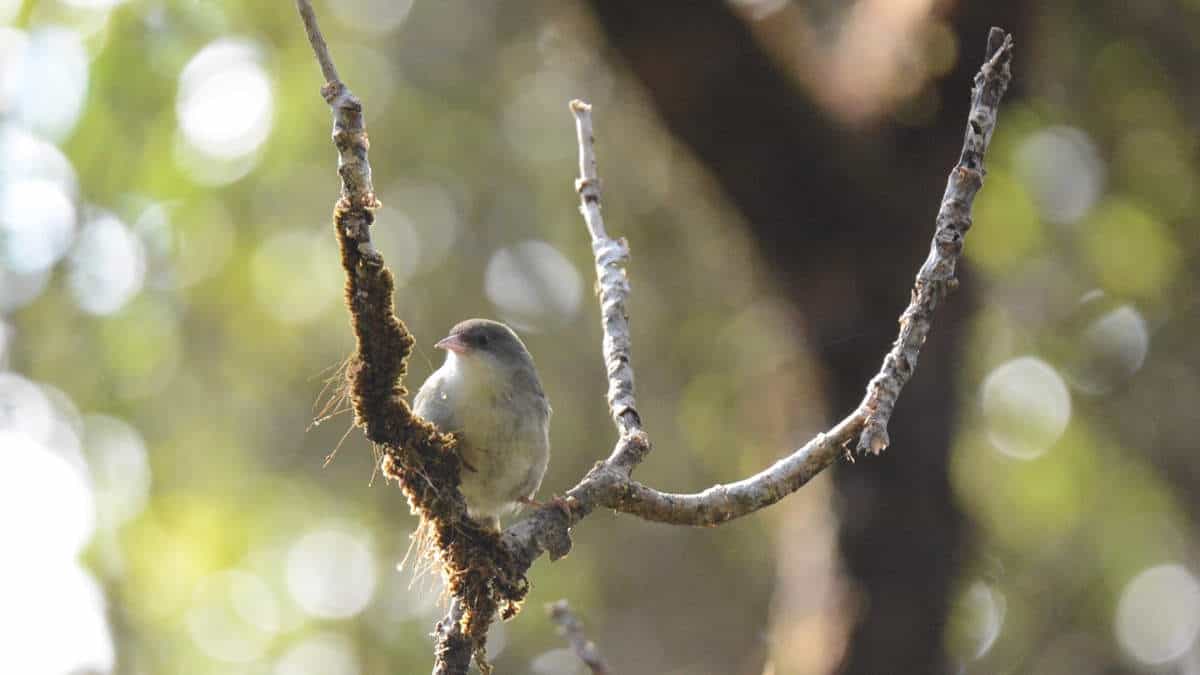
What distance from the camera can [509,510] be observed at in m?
4.28

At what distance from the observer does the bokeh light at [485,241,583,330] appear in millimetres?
10438

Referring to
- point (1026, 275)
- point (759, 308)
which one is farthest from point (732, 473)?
point (1026, 275)

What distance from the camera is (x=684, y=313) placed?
33.6 ft

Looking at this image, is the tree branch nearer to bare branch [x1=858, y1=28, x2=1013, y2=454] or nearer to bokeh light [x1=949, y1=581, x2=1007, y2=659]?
bare branch [x1=858, y1=28, x2=1013, y2=454]

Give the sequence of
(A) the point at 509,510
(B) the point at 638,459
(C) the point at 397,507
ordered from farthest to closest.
→ (C) the point at 397,507 < (A) the point at 509,510 < (B) the point at 638,459

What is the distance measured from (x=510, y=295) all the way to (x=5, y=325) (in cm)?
387

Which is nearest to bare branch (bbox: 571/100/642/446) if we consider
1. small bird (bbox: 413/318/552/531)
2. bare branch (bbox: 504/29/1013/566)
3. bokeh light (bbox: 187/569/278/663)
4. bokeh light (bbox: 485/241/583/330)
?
bare branch (bbox: 504/29/1013/566)

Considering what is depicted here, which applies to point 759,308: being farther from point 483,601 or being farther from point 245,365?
point 245,365

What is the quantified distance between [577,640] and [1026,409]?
686 centimetres

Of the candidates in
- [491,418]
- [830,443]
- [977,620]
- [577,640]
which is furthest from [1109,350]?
[577,640]

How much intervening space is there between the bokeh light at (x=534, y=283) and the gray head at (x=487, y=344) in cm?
569

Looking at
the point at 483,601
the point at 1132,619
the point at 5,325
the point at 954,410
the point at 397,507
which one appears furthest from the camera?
the point at 397,507

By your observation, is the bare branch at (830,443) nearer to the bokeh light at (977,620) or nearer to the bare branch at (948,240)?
the bare branch at (948,240)

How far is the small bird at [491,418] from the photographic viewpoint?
13.3ft
